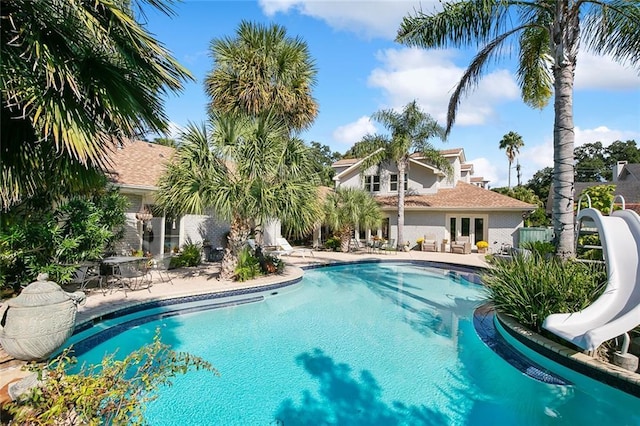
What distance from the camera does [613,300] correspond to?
5664 millimetres

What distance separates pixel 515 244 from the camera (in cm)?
2148

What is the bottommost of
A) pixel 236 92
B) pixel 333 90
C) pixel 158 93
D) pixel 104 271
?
pixel 104 271

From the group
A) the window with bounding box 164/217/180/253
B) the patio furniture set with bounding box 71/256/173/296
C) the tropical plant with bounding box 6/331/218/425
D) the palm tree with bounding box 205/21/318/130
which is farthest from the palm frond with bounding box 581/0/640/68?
the window with bounding box 164/217/180/253

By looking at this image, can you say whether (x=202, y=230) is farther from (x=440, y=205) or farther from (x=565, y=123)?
(x=440, y=205)

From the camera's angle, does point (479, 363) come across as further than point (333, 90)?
No

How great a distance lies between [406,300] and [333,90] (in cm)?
1287

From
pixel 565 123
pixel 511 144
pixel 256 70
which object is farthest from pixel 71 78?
pixel 511 144

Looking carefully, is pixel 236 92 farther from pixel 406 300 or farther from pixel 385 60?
pixel 406 300

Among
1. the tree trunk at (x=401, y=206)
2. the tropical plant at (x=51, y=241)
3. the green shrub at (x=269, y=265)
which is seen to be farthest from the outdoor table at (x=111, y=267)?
the tree trunk at (x=401, y=206)

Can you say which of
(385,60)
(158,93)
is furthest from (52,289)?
(385,60)

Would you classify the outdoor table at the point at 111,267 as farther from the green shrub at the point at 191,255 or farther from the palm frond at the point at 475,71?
the palm frond at the point at 475,71

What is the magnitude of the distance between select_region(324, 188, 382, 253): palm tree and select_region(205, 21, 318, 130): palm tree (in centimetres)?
781

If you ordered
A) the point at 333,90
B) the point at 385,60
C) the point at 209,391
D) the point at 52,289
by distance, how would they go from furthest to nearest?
the point at 333,90 < the point at 385,60 < the point at 209,391 < the point at 52,289

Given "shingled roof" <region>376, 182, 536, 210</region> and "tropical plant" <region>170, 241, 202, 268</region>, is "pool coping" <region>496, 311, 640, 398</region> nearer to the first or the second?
"tropical plant" <region>170, 241, 202, 268</region>
